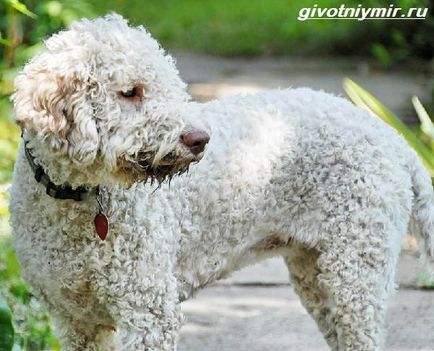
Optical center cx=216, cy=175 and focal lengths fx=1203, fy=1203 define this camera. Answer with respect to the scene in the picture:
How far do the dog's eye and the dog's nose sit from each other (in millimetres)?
223

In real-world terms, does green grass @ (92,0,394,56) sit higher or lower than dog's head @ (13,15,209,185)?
higher

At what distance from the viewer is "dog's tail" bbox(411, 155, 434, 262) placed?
17.1ft

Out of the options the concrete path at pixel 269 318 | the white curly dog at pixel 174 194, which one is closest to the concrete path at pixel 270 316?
the concrete path at pixel 269 318

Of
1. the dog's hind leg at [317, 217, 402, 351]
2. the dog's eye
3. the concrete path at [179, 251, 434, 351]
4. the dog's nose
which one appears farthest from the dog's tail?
the dog's eye

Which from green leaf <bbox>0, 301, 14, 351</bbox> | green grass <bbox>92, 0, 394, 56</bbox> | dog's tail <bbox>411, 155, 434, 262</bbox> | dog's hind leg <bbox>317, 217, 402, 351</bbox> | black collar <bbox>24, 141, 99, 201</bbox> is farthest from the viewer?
green grass <bbox>92, 0, 394, 56</bbox>

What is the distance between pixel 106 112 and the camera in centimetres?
413

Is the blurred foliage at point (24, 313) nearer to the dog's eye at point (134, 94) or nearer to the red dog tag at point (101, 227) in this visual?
the red dog tag at point (101, 227)

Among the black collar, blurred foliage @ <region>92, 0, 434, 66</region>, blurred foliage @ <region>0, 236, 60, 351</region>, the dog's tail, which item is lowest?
blurred foliage @ <region>0, 236, 60, 351</region>

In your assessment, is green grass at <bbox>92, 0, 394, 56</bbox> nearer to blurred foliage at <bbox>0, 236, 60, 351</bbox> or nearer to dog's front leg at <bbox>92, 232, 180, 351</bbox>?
blurred foliage at <bbox>0, 236, 60, 351</bbox>

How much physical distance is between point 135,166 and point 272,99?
116cm

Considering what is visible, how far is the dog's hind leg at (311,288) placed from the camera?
5.27 m

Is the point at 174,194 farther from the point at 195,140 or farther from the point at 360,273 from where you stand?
the point at 360,273

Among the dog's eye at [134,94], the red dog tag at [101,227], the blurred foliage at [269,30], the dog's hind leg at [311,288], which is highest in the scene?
the blurred foliage at [269,30]

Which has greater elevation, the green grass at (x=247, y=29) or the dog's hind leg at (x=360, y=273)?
the green grass at (x=247, y=29)
